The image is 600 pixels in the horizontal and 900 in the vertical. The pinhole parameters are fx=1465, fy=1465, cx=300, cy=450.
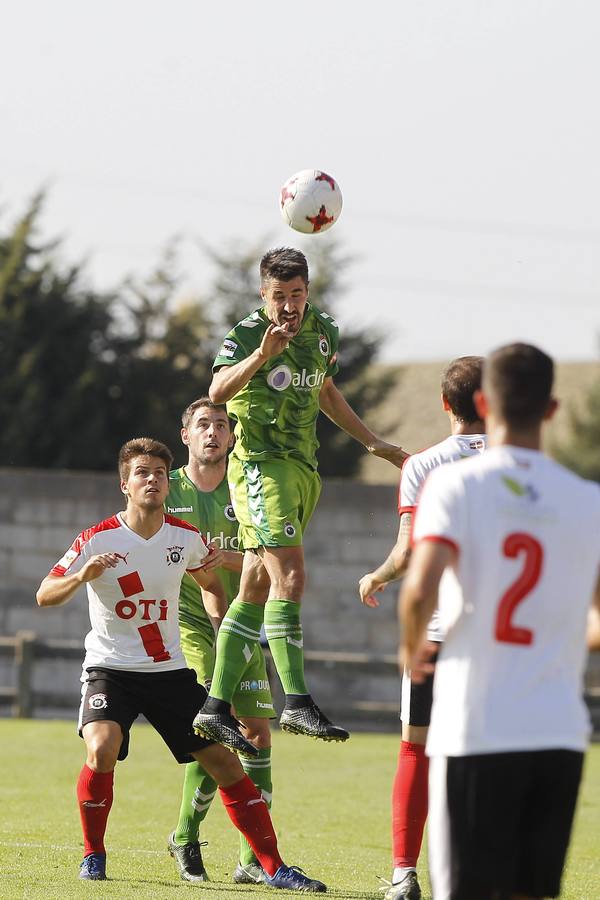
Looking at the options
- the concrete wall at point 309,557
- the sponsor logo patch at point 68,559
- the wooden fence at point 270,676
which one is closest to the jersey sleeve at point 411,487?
the sponsor logo patch at point 68,559

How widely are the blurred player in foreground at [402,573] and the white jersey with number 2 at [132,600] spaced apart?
1.21 m

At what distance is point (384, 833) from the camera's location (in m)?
9.89

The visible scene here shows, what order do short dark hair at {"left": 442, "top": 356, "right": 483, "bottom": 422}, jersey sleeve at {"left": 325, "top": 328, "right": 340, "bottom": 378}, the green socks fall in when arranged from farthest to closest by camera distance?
jersey sleeve at {"left": 325, "top": 328, "right": 340, "bottom": 378} → the green socks → short dark hair at {"left": 442, "top": 356, "right": 483, "bottom": 422}

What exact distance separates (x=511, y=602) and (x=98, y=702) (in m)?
3.47

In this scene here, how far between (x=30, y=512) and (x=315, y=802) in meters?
10.8

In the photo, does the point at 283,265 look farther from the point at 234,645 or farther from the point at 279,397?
the point at 234,645

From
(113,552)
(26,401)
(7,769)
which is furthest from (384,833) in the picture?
(26,401)

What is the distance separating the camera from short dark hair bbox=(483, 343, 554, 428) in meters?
4.20

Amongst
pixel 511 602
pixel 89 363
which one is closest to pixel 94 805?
pixel 511 602

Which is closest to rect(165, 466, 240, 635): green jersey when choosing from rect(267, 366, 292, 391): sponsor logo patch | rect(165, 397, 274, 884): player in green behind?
rect(165, 397, 274, 884): player in green behind

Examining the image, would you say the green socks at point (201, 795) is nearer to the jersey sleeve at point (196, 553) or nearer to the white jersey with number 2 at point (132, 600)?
the white jersey with number 2 at point (132, 600)

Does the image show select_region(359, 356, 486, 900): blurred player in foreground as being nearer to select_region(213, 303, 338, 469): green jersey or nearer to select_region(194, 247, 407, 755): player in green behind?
select_region(194, 247, 407, 755): player in green behind

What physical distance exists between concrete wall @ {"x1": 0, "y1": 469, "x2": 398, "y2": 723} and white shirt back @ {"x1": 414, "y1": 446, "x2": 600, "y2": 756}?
17004 millimetres

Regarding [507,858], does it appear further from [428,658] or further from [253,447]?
[253,447]
